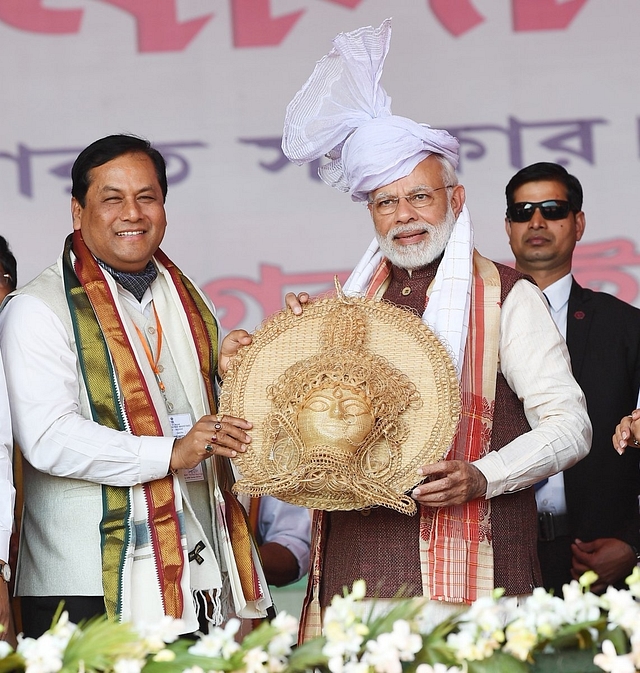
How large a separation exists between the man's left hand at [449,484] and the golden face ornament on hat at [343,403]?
0.10 feet

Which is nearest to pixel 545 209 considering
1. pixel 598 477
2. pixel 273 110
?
pixel 598 477

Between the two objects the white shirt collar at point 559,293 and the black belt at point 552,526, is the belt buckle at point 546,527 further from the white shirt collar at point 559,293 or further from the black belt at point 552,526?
the white shirt collar at point 559,293

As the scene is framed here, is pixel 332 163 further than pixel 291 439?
Yes

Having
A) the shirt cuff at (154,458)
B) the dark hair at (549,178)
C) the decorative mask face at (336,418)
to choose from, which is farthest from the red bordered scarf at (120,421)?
the dark hair at (549,178)

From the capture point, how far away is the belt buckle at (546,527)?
12.2 ft

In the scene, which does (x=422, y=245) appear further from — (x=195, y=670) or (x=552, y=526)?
(x=195, y=670)

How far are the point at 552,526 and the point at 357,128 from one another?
4.73ft

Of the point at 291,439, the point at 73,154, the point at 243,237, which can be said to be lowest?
the point at 291,439

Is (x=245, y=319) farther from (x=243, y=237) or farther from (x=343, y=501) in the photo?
(x=343, y=501)

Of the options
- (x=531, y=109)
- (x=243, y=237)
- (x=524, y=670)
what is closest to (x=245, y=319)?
(x=243, y=237)

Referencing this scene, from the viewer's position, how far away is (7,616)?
8.79ft

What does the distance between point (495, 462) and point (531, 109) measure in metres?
2.67

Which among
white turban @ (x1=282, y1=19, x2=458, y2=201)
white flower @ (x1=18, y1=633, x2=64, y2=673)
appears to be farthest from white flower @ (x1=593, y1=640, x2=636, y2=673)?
white turban @ (x1=282, y1=19, x2=458, y2=201)

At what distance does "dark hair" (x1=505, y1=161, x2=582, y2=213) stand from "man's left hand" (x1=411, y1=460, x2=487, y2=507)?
1846mm
